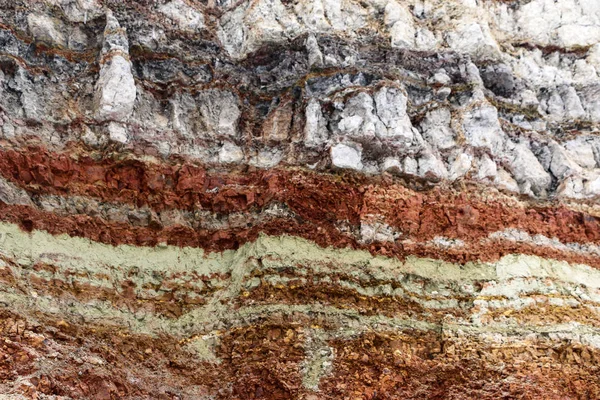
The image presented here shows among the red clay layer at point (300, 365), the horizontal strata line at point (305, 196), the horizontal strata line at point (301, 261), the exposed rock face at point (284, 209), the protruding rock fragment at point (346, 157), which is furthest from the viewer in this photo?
the protruding rock fragment at point (346, 157)

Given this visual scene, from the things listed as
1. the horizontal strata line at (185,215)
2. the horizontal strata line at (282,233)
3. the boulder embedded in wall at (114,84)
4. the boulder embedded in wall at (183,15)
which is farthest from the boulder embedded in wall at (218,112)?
the horizontal strata line at (282,233)

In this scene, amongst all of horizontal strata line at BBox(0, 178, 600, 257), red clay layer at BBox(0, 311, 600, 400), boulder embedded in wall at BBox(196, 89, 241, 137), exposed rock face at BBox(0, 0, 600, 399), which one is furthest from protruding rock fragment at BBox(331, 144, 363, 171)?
red clay layer at BBox(0, 311, 600, 400)

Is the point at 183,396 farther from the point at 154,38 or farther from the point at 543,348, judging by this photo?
the point at 154,38

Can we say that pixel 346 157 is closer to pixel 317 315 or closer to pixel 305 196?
pixel 305 196

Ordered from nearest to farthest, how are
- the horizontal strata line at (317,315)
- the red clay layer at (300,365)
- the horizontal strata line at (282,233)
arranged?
the red clay layer at (300,365), the horizontal strata line at (317,315), the horizontal strata line at (282,233)

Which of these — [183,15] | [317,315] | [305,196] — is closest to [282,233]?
[305,196]

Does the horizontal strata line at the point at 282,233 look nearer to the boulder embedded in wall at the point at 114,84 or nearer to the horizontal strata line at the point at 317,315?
the horizontal strata line at the point at 317,315
